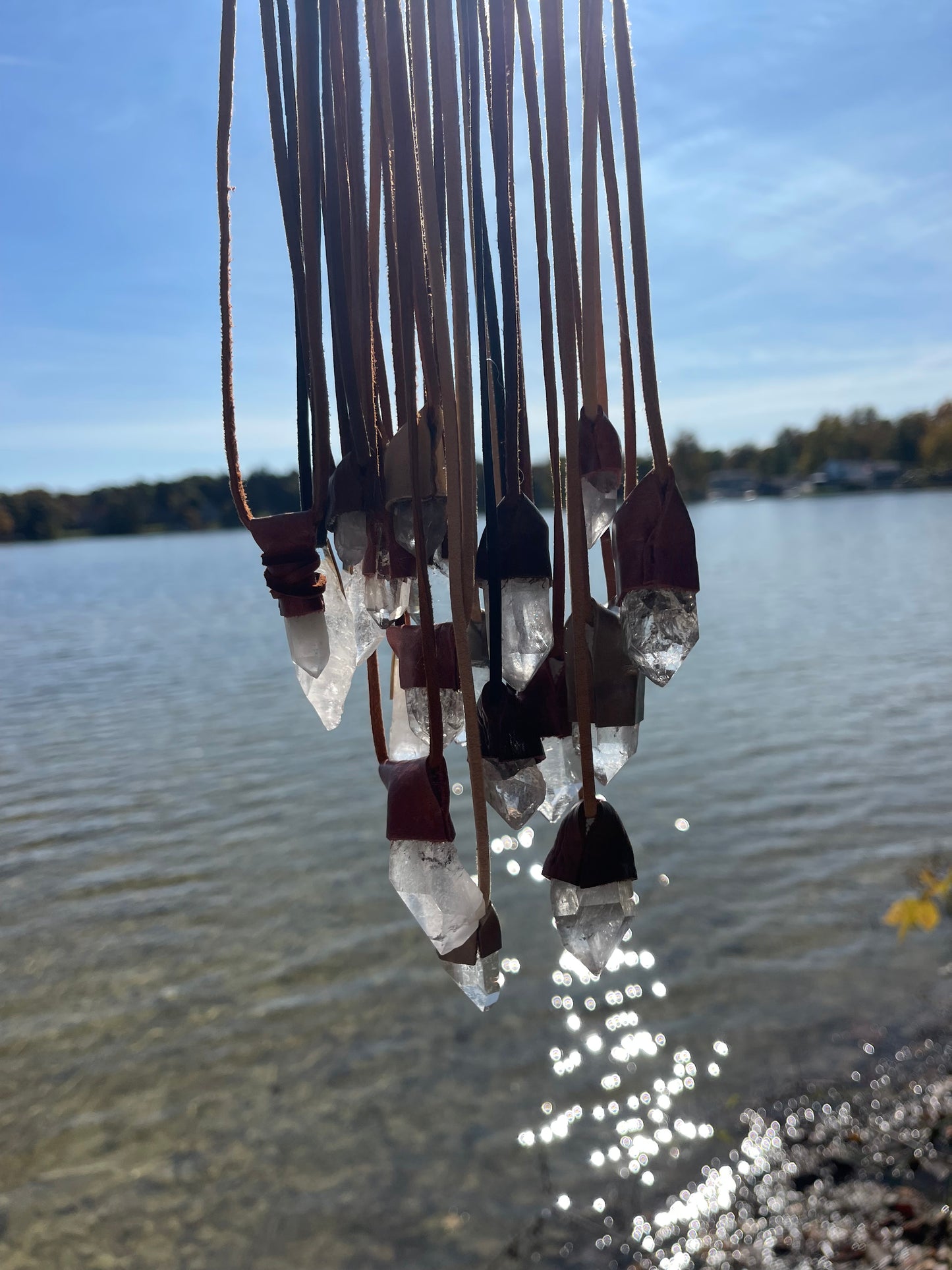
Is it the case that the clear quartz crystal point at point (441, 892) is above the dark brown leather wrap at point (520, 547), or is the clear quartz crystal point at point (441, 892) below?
below

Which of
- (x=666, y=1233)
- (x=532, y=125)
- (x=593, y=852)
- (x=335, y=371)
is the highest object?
(x=532, y=125)

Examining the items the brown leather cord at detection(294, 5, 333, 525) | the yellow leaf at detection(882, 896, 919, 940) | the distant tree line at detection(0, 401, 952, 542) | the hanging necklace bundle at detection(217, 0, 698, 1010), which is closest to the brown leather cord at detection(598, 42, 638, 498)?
the hanging necklace bundle at detection(217, 0, 698, 1010)

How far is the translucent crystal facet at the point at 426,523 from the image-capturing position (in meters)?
0.60

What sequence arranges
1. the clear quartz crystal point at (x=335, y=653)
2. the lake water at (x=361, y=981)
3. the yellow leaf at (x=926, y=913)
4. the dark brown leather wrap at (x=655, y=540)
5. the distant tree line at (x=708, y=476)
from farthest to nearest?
the distant tree line at (x=708, y=476) < the lake water at (x=361, y=981) < the yellow leaf at (x=926, y=913) < the clear quartz crystal point at (x=335, y=653) < the dark brown leather wrap at (x=655, y=540)

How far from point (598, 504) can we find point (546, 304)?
149 mm

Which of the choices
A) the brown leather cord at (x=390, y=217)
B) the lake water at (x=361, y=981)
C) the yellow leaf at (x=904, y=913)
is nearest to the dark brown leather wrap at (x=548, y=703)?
the brown leather cord at (x=390, y=217)

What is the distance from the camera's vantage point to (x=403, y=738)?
70 cm

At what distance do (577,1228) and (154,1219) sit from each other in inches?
55.9

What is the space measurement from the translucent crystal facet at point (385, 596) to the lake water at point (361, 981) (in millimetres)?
2761

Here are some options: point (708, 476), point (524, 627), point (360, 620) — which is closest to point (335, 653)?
point (360, 620)

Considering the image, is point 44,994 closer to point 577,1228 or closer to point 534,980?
point 534,980

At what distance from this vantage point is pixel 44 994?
4.14 m

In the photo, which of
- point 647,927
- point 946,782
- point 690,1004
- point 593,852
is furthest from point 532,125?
point 946,782

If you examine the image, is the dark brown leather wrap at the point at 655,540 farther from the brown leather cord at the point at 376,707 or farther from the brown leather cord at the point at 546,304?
the brown leather cord at the point at 376,707
